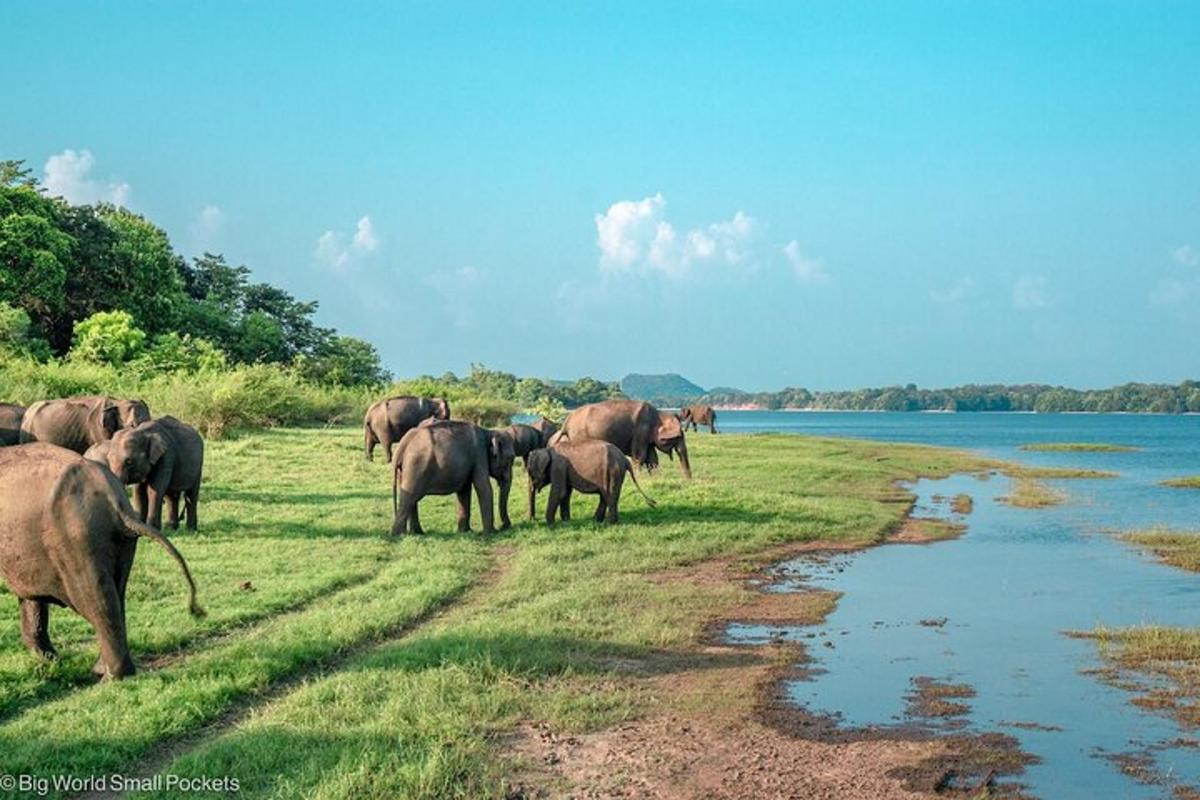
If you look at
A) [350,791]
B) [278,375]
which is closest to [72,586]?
[350,791]

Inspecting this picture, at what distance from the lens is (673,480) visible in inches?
907

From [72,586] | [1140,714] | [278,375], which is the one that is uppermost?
[278,375]

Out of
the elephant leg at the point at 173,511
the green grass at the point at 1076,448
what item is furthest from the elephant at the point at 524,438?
the green grass at the point at 1076,448

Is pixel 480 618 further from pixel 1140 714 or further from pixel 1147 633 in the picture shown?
pixel 1147 633

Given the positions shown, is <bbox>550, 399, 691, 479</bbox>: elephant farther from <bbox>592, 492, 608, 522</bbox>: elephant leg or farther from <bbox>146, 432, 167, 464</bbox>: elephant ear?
<bbox>146, 432, 167, 464</bbox>: elephant ear

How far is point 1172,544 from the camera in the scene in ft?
66.1

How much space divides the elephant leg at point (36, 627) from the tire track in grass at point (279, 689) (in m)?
1.89

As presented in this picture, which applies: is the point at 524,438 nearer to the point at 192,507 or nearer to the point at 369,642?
the point at 192,507

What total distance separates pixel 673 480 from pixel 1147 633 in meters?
11.8

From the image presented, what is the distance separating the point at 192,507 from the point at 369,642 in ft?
21.8

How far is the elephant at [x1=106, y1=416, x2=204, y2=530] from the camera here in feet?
48.5

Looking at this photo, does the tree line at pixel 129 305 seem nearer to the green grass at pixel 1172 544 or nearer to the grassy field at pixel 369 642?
the grassy field at pixel 369 642

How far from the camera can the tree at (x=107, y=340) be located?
37781mm

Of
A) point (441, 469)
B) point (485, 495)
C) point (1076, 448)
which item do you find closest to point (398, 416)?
point (485, 495)
